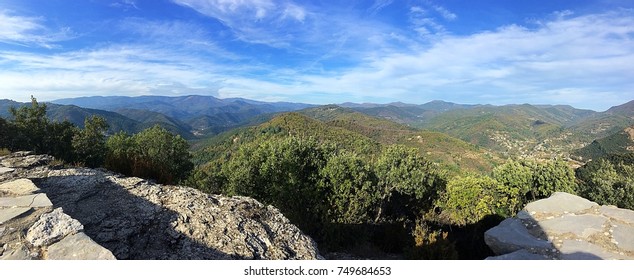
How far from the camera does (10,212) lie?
4234 millimetres

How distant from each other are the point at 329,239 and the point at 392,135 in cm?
16914

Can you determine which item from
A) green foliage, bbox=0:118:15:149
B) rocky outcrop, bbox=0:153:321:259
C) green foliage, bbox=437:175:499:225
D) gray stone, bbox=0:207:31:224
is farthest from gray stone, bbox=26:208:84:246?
green foliage, bbox=0:118:15:149

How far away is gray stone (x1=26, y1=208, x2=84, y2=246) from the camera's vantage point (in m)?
3.61

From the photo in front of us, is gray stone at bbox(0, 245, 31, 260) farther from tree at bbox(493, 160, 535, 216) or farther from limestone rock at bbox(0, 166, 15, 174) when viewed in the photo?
tree at bbox(493, 160, 535, 216)

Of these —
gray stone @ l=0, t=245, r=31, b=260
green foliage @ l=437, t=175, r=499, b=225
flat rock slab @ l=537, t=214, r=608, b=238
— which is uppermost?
gray stone @ l=0, t=245, r=31, b=260

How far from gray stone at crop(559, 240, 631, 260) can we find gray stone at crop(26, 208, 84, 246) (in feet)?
32.1

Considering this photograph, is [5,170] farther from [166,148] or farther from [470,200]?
[166,148]

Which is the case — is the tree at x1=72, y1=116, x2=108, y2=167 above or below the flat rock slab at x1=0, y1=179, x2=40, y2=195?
below

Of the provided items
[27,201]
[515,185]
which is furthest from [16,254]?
[515,185]

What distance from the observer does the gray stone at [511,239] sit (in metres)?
8.70

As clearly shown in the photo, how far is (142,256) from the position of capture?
4.42 m

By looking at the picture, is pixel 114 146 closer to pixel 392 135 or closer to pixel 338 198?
pixel 338 198
